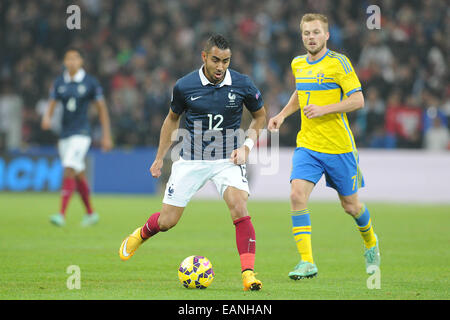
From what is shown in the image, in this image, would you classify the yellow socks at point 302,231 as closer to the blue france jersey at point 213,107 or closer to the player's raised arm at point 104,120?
the blue france jersey at point 213,107

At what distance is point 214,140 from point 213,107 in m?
0.31

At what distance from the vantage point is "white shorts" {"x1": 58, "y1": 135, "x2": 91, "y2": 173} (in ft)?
42.2

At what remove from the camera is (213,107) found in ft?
24.0

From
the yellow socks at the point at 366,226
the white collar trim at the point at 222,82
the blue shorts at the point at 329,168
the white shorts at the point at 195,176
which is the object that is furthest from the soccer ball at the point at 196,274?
the yellow socks at the point at 366,226

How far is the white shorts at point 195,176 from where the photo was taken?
7.30 m

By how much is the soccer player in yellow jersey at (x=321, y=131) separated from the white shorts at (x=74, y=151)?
573 centimetres

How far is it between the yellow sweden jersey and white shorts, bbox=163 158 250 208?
3.06 feet

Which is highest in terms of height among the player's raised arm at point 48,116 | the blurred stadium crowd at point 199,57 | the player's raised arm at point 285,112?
the blurred stadium crowd at point 199,57

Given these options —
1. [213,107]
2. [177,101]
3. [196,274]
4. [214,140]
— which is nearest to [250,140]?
[214,140]

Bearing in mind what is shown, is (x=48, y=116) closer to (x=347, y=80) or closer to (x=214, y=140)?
(x=214, y=140)

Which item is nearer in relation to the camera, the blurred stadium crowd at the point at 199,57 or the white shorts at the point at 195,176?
the white shorts at the point at 195,176

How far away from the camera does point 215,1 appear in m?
23.8

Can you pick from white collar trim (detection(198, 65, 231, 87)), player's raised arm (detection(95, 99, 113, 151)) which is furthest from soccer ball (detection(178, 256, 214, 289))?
player's raised arm (detection(95, 99, 113, 151))

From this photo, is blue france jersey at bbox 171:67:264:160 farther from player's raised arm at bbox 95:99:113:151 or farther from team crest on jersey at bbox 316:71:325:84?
player's raised arm at bbox 95:99:113:151
